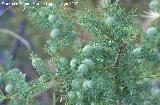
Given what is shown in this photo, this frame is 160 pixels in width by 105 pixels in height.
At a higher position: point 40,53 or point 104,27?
point 40,53

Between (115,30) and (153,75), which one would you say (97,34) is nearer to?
(115,30)

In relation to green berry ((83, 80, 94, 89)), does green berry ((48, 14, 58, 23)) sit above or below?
above

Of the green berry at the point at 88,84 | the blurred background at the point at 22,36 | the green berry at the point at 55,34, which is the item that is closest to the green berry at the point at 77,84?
the green berry at the point at 88,84

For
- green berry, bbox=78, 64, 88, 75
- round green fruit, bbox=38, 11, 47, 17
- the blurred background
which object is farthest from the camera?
the blurred background

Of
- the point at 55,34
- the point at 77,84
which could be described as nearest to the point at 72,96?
the point at 77,84

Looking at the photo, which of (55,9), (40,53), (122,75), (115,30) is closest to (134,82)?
(122,75)

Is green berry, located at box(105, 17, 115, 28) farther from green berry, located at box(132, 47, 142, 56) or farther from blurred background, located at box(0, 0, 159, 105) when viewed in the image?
blurred background, located at box(0, 0, 159, 105)

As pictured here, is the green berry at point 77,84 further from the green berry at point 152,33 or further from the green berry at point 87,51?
the green berry at point 152,33

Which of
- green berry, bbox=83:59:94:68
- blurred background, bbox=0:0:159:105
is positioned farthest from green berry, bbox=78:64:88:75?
blurred background, bbox=0:0:159:105

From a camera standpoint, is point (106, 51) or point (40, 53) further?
point (40, 53)

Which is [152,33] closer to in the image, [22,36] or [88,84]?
[88,84]

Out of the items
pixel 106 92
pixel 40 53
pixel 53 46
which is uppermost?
pixel 40 53
